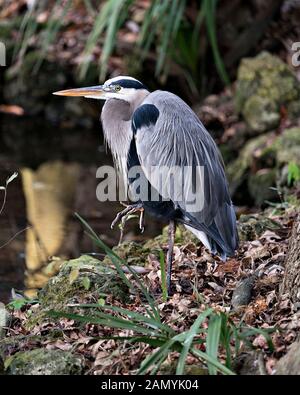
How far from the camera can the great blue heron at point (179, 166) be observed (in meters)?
4.18

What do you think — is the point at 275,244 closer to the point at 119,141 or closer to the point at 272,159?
the point at 119,141

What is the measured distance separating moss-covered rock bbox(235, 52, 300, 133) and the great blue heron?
3.81 m

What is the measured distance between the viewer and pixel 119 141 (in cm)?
480

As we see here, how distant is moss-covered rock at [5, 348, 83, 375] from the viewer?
335 cm

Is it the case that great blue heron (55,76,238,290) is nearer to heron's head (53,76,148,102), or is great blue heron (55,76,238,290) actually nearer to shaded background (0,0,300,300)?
heron's head (53,76,148,102)

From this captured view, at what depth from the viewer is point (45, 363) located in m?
3.39

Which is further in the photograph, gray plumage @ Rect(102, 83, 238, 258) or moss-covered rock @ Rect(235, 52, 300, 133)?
moss-covered rock @ Rect(235, 52, 300, 133)

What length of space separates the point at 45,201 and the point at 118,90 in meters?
3.42

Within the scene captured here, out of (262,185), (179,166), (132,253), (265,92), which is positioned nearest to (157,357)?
(179,166)

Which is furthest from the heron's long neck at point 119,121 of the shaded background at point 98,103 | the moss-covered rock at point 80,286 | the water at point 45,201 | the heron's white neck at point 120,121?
the shaded background at point 98,103

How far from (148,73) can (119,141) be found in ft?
18.4

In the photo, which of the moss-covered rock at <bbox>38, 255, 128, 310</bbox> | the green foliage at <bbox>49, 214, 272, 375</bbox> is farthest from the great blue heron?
the green foliage at <bbox>49, 214, 272, 375</bbox>
